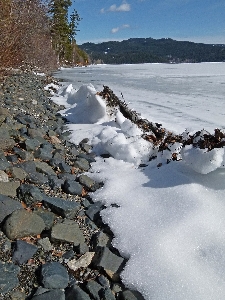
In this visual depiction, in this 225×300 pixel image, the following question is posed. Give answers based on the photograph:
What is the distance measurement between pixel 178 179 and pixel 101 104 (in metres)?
2.83

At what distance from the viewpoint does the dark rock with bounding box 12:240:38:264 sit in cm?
171

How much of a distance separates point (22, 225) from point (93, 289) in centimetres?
64

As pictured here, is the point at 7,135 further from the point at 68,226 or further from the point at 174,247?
the point at 174,247

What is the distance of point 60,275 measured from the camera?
1679 millimetres

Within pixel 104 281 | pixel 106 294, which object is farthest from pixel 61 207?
pixel 106 294

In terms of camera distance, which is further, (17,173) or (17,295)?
Answer: (17,173)

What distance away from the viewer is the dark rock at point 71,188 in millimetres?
2635

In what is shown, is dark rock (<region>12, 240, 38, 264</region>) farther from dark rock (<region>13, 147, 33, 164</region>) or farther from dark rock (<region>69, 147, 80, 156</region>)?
dark rock (<region>69, 147, 80, 156</region>)

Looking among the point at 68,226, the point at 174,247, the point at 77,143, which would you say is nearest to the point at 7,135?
the point at 77,143

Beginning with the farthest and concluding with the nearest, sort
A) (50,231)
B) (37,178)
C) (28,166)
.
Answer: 1. (28,166)
2. (37,178)
3. (50,231)

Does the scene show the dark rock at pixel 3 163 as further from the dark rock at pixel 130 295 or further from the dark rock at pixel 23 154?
the dark rock at pixel 130 295

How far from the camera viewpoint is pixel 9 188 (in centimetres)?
228

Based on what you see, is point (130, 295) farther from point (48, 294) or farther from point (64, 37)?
point (64, 37)

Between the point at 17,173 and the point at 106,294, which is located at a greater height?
the point at 17,173
